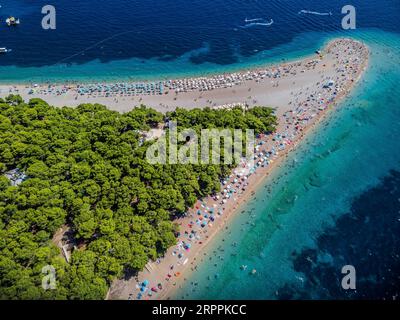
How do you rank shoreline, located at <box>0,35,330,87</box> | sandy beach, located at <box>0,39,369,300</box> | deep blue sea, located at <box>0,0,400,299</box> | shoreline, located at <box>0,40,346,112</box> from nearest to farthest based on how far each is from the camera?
deep blue sea, located at <box>0,0,400,299</box>
sandy beach, located at <box>0,39,369,300</box>
shoreline, located at <box>0,40,346,112</box>
shoreline, located at <box>0,35,330,87</box>

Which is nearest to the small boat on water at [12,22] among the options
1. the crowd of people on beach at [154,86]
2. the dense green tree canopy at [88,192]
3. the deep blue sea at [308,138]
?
the deep blue sea at [308,138]

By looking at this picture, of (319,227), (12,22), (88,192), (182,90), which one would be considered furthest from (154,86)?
(12,22)

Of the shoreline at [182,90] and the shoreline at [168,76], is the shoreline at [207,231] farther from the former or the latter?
the shoreline at [168,76]

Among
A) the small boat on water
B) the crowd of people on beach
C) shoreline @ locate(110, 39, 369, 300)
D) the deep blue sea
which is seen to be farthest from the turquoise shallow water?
the small boat on water

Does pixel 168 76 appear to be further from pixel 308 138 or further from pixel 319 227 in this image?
pixel 319 227

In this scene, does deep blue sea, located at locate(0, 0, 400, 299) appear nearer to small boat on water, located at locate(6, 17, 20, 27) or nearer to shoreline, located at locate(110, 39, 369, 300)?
shoreline, located at locate(110, 39, 369, 300)

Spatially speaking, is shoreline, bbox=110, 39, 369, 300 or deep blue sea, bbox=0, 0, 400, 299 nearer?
shoreline, bbox=110, 39, 369, 300
